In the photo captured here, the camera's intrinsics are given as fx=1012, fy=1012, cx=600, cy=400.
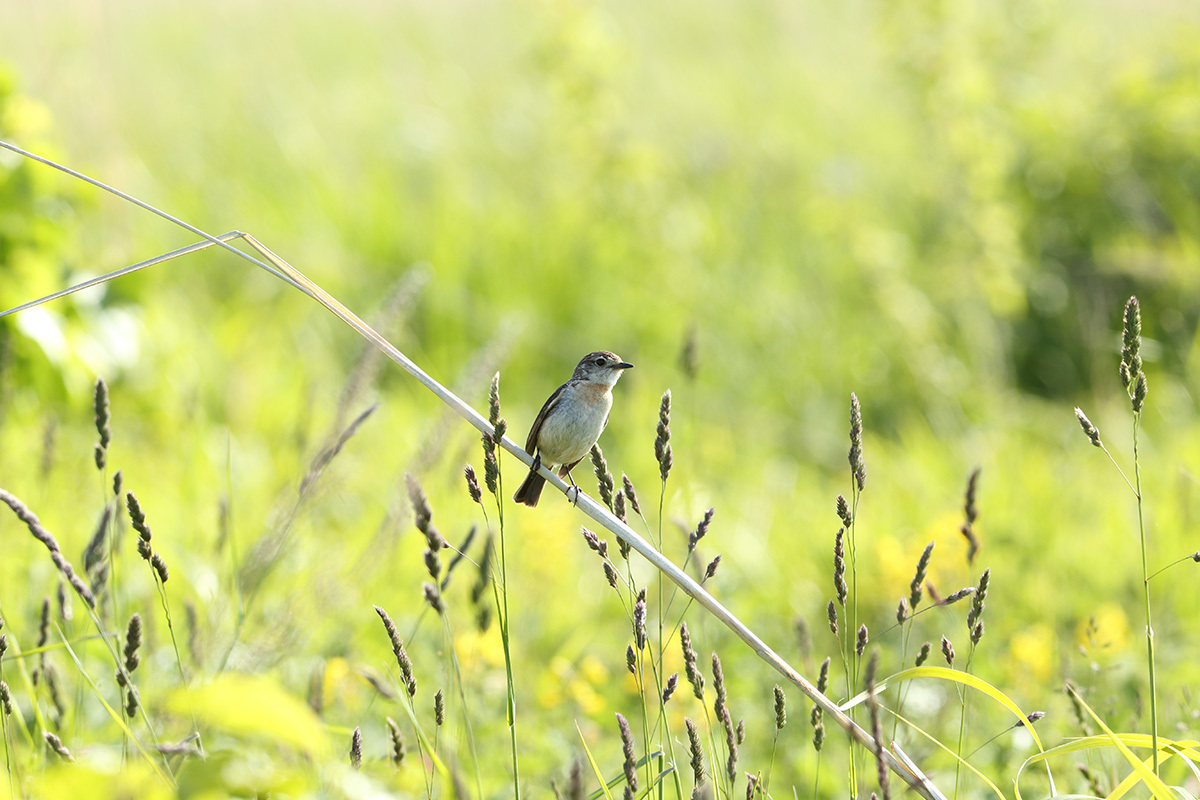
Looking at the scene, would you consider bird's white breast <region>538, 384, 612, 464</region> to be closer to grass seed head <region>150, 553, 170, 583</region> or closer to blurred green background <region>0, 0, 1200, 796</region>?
blurred green background <region>0, 0, 1200, 796</region>

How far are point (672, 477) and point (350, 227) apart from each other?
3.15 m

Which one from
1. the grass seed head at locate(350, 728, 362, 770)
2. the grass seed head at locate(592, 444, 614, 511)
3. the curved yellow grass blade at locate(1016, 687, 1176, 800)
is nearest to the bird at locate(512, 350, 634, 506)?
the grass seed head at locate(592, 444, 614, 511)

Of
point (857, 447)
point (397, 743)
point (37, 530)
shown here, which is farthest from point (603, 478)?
point (37, 530)

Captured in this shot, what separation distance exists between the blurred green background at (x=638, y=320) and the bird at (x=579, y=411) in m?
0.21

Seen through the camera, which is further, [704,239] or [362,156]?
[362,156]

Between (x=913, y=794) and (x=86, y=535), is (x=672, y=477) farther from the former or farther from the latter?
(x=913, y=794)

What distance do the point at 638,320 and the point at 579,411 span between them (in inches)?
165

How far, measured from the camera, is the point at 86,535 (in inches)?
149

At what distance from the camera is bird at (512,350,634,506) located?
217 centimetres

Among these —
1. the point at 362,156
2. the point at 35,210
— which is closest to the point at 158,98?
the point at 362,156

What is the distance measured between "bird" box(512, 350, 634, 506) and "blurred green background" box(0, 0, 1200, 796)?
0.21 meters

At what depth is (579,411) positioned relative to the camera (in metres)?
2.19

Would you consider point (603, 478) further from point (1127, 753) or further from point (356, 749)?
point (1127, 753)

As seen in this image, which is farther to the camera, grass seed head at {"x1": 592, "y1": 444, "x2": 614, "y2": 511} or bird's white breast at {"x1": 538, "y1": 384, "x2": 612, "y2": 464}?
bird's white breast at {"x1": 538, "y1": 384, "x2": 612, "y2": 464}
